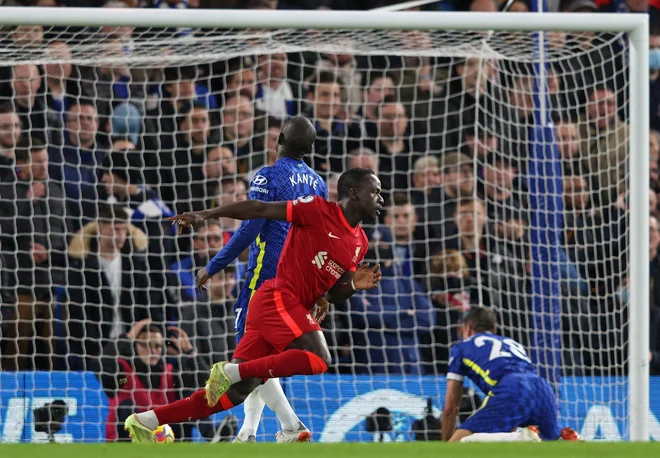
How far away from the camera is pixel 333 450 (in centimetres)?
356

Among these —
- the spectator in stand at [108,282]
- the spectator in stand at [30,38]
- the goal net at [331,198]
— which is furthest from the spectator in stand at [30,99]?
the spectator in stand at [108,282]

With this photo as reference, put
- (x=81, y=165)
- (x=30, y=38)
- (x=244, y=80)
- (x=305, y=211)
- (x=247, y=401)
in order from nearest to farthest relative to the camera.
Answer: (x=305, y=211)
(x=247, y=401)
(x=30, y=38)
(x=81, y=165)
(x=244, y=80)

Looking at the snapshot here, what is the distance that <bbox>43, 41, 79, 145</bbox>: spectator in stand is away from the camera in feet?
25.9

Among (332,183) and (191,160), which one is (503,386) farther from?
(191,160)

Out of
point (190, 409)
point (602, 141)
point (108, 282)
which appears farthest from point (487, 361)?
point (108, 282)

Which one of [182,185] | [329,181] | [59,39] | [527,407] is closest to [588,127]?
[329,181]

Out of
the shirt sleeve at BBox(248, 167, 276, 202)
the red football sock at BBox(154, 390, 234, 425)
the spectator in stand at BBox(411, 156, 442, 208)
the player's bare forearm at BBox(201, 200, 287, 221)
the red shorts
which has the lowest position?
the red football sock at BBox(154, 390, 234, 425)

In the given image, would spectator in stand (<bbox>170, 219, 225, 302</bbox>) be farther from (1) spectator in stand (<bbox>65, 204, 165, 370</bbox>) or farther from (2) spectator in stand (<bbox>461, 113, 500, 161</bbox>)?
(2) spectator in stand (<bbox>461, 113, 500, 161</bbox>)

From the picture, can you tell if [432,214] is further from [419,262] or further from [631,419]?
[631,419]

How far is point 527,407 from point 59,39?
393 centimetres

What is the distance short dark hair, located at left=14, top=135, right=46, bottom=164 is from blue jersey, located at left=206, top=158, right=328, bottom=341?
241 cm

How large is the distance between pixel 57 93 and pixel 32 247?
1.18 meters

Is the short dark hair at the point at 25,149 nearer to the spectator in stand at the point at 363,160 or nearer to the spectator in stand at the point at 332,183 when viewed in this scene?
the spectator in stand at the point at 332,183

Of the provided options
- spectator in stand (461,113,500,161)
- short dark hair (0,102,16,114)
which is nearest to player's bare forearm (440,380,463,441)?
Result: spectator in stand (461,113,500,161)
